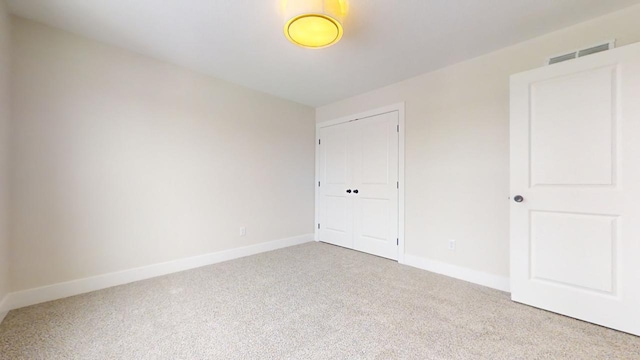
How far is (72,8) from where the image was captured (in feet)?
6.61

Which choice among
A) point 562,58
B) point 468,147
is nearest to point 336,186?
point 468,147

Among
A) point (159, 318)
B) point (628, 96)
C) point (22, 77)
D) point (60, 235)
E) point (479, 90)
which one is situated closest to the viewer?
point (628, 96)

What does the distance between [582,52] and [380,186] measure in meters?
2.30

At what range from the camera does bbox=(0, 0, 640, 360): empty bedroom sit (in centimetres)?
177

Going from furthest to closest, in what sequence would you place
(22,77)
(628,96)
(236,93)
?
(236,93)
(22,77)
(628,96)

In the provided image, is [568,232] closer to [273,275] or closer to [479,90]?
[479,90]

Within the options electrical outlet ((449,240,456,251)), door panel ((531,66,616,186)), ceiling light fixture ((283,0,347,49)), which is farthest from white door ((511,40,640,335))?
ceiling light fixture ((283,0,347,49))

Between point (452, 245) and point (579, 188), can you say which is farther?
point (452, 245)

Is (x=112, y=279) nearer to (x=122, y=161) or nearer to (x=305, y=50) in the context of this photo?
(x=122, y=161)

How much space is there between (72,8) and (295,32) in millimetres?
1820

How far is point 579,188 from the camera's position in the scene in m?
1.96

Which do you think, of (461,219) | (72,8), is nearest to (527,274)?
(461,219)

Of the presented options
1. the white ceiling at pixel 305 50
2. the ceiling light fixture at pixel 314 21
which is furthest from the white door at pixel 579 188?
the ceiling light fixture at pixel 314 21

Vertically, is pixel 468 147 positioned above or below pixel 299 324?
above
